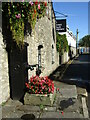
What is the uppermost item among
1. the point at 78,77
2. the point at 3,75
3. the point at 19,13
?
the point at 19,13

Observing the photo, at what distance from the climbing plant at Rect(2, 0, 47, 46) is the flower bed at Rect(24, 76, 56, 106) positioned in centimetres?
148

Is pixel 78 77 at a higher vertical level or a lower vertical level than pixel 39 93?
lower

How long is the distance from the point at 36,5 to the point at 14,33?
112 centimetres

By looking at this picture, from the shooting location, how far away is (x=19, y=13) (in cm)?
468

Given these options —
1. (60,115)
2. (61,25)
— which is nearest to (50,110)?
(60,115)

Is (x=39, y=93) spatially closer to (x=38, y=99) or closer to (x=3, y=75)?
(x=38, y=99)

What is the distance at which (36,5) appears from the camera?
4.95 m

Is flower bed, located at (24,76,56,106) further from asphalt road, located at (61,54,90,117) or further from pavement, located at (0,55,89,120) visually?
asphalt road, located at (61,54,90,117)

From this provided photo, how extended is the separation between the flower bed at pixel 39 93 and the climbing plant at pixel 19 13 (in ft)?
4.87

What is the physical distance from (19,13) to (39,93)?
2590 mm

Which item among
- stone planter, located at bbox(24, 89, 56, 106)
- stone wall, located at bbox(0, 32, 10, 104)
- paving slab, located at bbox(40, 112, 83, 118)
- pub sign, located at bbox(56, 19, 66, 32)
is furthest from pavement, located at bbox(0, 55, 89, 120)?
pub sign, located at bbox(56, 19, 66, 32)

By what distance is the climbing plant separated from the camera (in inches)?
181

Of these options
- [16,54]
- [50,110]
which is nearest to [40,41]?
[16,54]

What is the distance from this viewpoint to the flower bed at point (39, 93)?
4996mm
